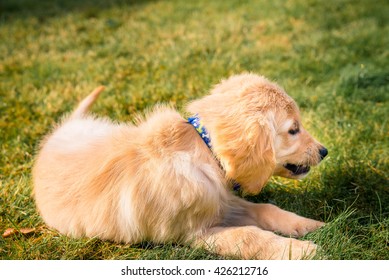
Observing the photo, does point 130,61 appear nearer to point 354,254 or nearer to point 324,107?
point 324,107

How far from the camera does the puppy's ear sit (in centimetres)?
248

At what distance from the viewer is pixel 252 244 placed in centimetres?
254

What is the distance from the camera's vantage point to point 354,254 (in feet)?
8.63

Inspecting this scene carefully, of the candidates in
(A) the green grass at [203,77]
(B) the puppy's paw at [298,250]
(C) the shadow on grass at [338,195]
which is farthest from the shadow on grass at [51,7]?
(B) the puppy's paw at [298,250]

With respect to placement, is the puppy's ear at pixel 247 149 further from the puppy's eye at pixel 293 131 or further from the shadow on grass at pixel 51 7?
the shadow on grass at pixel 51 7

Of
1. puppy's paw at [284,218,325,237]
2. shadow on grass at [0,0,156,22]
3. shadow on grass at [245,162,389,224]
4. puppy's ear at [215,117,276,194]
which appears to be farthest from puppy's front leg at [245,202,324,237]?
shadow on grass at [0,0,156,22]

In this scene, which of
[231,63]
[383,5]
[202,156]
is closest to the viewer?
[202,156]

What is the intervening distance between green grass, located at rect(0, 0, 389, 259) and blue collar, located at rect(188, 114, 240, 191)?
42cm

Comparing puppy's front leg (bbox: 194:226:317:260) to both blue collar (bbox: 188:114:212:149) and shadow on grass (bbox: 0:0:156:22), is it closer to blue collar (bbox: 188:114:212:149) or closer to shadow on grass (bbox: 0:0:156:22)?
blue collar (bbox: 188:114:212:149)

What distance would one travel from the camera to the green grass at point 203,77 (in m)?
2.90

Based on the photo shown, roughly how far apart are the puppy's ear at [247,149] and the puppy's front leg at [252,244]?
288 millimetres

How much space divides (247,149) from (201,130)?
11.5 inches
